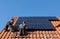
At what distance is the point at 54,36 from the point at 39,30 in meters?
1.59

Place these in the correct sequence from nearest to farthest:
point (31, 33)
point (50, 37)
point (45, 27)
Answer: point (50, 37), point (31, 33), point (45, 27)

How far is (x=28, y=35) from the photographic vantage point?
10938mm

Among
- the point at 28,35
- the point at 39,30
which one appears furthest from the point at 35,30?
the point at 28,35

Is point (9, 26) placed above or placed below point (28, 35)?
above

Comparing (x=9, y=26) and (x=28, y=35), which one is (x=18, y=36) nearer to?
(x=28, y=35)

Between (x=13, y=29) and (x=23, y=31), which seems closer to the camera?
(x=23, y=31)

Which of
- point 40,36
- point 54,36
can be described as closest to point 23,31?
point 40,36

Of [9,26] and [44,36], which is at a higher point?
[9,26]

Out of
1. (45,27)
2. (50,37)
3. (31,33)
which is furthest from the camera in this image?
(45,27)

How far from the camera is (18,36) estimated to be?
1069 centimetres

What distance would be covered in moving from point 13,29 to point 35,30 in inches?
59.3

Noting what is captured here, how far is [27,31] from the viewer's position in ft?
38.4

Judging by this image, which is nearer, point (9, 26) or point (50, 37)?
point (50, 37)

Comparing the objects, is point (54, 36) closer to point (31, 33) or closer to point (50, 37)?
point (50, 37)
